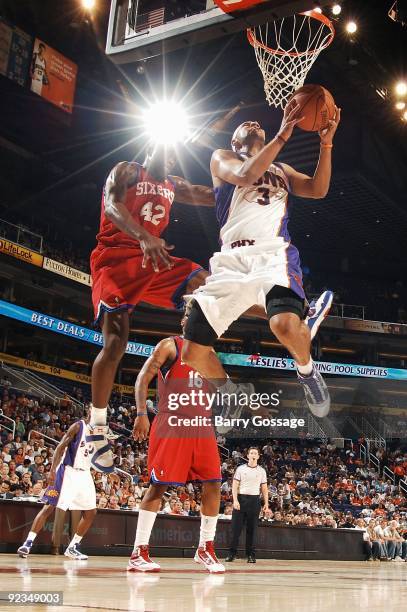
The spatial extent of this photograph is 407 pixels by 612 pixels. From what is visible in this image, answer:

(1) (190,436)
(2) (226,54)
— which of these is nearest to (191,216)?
(2) (226,54)

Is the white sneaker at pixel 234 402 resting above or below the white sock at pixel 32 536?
above

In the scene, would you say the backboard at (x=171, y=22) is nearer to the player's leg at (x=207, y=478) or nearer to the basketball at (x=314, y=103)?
the basketball at (x=314, y=103)

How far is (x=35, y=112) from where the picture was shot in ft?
62.8

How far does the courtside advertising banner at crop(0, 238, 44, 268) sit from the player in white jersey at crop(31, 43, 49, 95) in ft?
14.1

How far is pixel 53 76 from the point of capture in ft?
60.4

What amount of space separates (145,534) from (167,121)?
11.1ft

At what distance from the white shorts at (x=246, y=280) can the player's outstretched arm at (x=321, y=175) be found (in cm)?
53

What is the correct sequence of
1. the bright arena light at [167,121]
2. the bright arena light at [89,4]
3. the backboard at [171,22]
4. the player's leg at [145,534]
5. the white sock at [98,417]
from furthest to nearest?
the bright arena light at [89,4]
the bright arena light at [167,121]
the player's leg at [145,534]
the backboard at [171,22]
the white sock at [98,417]

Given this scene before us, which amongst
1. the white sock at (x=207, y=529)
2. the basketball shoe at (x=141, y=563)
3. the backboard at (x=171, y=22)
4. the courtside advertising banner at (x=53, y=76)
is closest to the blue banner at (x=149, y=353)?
the courtside advertising banner at (x=53, y=76)

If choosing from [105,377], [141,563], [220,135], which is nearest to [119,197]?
[105,377]

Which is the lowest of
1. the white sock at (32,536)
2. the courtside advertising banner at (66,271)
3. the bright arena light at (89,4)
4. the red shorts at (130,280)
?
the white sock at (32,536)

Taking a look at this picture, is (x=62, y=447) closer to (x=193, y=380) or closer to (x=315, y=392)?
(x=193, y=380)

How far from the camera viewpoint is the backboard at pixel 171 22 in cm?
493

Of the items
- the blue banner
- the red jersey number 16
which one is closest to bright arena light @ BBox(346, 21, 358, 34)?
the blue banner
